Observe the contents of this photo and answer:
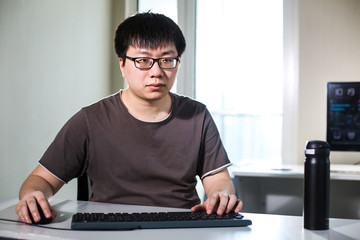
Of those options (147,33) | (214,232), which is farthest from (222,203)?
(147,33)

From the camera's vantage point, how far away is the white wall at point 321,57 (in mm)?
2906

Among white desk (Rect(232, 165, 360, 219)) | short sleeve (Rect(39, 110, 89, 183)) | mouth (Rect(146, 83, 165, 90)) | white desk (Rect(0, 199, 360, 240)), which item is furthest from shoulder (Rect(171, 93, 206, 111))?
white desk (Rect(232, 165, 360, 219))

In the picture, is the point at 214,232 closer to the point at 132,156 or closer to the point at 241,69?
the point at 132,156

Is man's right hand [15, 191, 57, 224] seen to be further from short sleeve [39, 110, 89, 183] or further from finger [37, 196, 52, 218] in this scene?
short sleeve [39, 110, 89, 183]

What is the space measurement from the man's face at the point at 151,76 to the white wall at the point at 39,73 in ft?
3.16

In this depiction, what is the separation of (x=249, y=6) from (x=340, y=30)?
74 cm

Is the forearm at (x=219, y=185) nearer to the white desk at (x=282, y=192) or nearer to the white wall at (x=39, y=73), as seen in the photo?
the white desk at (x=282, y=192)

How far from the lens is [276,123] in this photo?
3.22 m

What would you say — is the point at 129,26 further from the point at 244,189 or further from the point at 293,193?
the point at 293,193

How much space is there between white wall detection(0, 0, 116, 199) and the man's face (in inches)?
38.0

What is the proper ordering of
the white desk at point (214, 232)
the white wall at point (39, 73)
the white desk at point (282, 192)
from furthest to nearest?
the white desk at point (282, 192), the white wall at point (39, 73), the white desk at point (214, 232)

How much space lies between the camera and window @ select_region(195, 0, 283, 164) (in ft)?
10.6

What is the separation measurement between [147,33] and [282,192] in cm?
143

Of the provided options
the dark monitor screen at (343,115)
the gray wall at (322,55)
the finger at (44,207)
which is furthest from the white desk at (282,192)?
the finger at (44,207)
